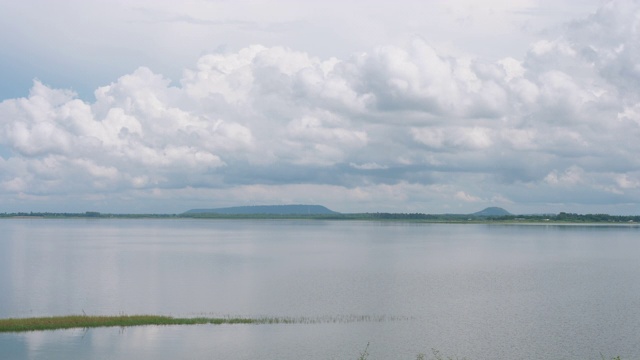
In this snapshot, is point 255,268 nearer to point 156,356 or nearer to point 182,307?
point 182,307

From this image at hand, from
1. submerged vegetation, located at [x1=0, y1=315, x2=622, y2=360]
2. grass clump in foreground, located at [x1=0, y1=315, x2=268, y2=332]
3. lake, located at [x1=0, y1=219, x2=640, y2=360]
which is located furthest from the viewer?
submerged vegetation, located at [x1=0, y1=315, x2=622, y2=360]

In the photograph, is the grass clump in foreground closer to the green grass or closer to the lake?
the green grass

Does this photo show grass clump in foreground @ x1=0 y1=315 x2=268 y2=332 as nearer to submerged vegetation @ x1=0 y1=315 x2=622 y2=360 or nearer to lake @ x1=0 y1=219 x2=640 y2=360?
submerged vegetation @ x1=0 y1=315 x2=622 y2=360

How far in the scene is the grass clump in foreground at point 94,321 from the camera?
127 feet

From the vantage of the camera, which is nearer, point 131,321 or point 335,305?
point 131,321

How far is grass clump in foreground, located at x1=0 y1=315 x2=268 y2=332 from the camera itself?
3869cm

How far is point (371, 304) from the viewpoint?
163 feet

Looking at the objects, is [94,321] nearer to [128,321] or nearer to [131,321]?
[128,321]

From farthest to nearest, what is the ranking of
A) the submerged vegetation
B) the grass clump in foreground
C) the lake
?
the submerged vegetation
the grass clump in foreground
the lake

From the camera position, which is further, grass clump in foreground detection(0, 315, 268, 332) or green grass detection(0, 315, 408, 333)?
green grass detection(0, 315, 408, 333)

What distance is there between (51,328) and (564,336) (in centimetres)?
3209

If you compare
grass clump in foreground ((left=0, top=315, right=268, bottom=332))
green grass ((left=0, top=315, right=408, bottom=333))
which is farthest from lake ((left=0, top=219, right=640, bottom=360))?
grass clump in foreground ((left=0, top=315, right=268, bottom=332))

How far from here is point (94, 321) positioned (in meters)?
40.6

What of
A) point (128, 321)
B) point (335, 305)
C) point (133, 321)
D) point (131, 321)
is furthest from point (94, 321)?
point (335, 305)
